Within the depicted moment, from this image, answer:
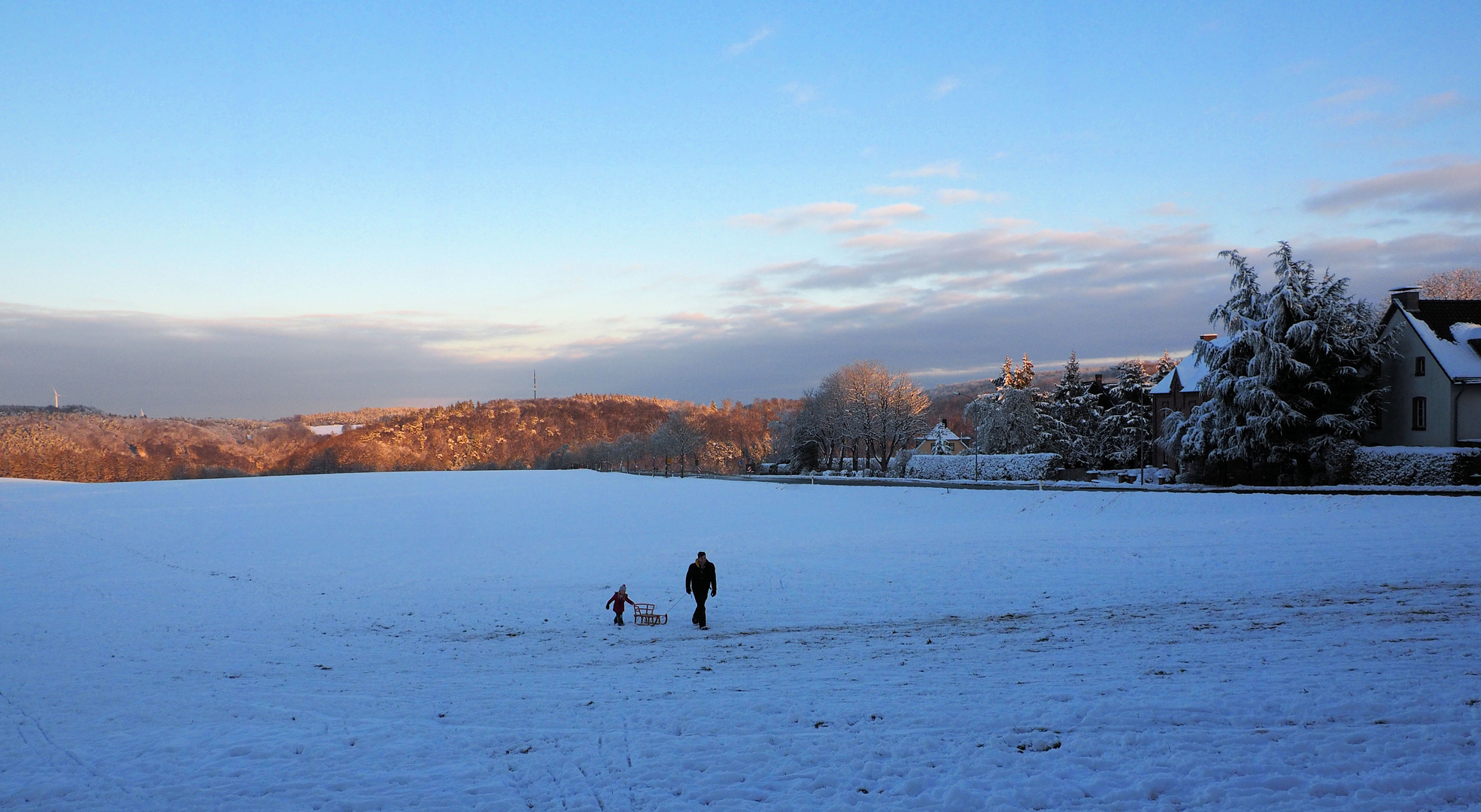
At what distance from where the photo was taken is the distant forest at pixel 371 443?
10731 cm

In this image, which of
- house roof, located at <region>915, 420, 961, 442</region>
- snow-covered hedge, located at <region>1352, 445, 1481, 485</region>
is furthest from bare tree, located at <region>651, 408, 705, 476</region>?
snow-covered hedge, located at <region>1352, 445, 1481, 485</region>

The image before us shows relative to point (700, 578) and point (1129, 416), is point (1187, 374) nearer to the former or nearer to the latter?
point (1129, 416)

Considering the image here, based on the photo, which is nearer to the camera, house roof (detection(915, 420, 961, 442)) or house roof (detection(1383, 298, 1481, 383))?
house roof (detection(1383, 298, 1481, 383))

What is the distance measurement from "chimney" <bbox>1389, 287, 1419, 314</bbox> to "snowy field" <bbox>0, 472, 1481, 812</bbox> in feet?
57.4

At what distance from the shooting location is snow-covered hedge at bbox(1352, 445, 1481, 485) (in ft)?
112

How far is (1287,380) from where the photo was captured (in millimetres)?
40031

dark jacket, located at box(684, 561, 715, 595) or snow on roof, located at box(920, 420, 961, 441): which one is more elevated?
snow on roof, located at box(920, 420, 961, 441)

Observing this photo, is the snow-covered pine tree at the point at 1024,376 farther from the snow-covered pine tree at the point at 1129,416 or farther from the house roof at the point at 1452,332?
the house roof at the point at 1452,332

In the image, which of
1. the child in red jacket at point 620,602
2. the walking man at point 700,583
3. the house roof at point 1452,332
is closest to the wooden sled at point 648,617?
the child in red jacket at point 620,602

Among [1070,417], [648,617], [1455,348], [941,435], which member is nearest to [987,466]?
[1070,417]

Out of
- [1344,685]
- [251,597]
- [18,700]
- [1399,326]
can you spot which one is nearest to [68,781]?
[18,700]

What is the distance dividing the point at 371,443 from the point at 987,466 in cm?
9749

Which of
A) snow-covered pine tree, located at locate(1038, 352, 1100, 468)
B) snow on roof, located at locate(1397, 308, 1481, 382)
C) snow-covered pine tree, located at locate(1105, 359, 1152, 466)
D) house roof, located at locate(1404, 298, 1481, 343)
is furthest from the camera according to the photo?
snow-covered pine tree, located at locate(1038, 352, 1100, 468)

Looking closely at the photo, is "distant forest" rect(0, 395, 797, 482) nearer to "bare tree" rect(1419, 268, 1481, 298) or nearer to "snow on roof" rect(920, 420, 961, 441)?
"snow on roof" rect(920, 420, 961, 441)
